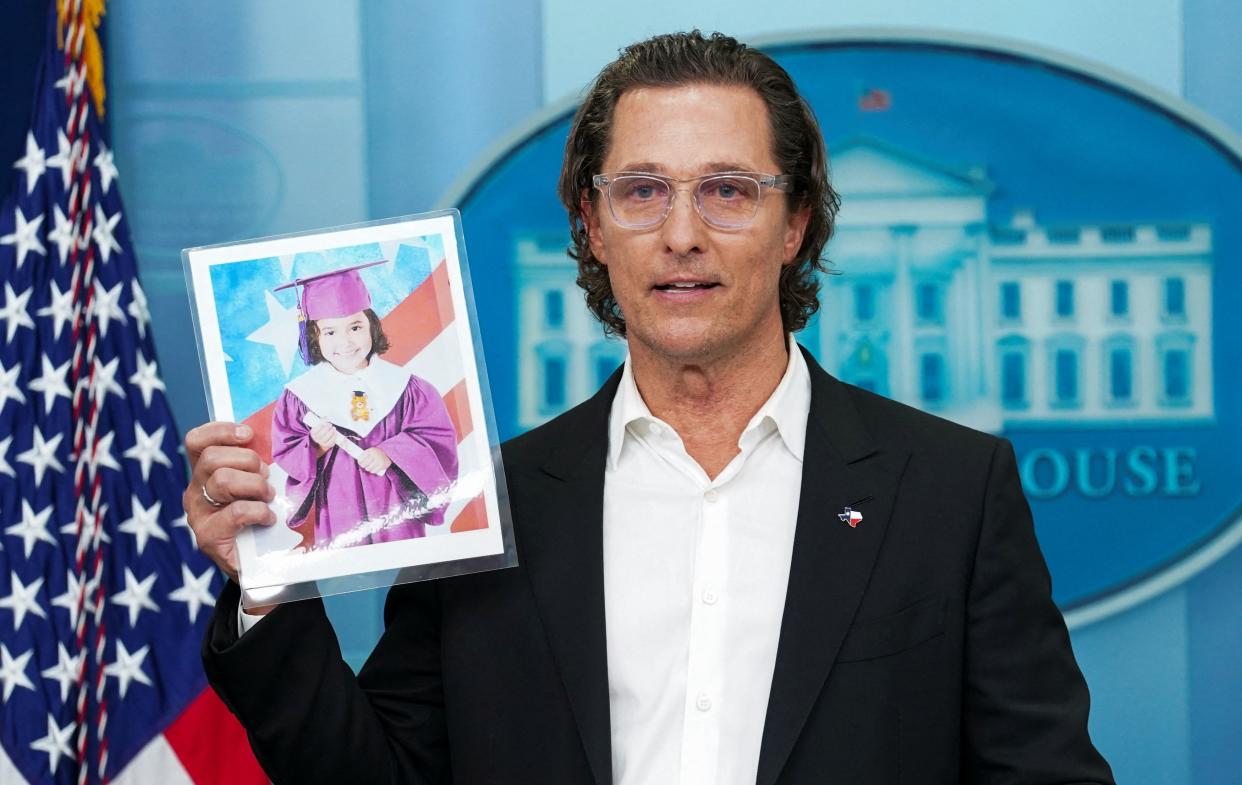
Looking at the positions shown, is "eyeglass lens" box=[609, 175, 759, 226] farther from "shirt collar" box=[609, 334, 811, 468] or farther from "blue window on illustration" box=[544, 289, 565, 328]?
"blue window on illustration" box=[544, 289, 565, 328]

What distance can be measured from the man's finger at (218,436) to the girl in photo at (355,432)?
0.14 feet

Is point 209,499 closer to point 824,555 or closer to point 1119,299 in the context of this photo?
point 824,555

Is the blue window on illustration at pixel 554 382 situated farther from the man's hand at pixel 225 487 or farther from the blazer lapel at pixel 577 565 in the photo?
the man's hand at pixel 225 487

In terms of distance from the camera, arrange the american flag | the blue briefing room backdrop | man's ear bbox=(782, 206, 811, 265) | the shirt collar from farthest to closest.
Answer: the blue briefing room backdrop
the american flag
man's ear bbox=(782, 206, 811, 265)
the shirt collar

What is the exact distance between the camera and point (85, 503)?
2.67 metres

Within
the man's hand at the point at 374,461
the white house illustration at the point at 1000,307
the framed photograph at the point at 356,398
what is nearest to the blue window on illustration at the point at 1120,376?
the white house illustration at the point at 1000,307

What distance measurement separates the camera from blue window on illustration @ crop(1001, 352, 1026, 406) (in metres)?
2.89

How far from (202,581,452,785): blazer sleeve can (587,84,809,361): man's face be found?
1.93 ft

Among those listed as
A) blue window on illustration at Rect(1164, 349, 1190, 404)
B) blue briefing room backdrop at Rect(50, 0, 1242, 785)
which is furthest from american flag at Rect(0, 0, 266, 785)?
blue window on illustration at Rect(1164, 349, 1190, 404)

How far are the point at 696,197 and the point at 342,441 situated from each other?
565 millimetres

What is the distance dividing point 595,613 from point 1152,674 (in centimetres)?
187

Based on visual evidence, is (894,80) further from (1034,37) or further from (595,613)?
(595,613)

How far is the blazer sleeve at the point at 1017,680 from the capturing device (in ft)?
4.89

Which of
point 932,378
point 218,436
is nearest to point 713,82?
point 218,436
